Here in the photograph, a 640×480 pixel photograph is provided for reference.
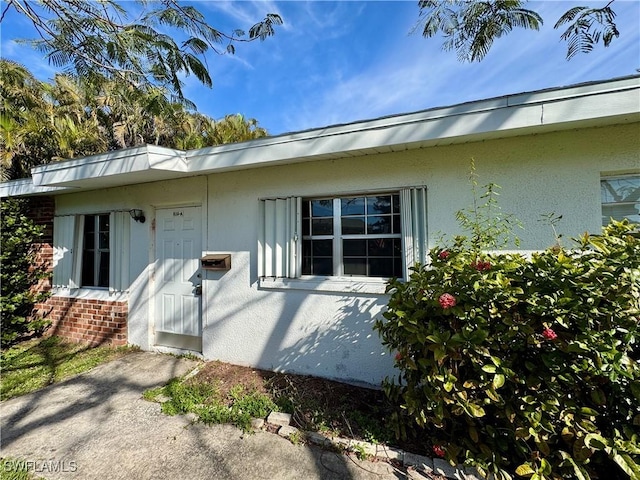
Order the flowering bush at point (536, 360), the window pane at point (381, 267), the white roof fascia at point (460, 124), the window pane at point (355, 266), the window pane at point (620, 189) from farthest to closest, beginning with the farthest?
the window pane at point (355, 266) → the window pane at point (381, 267) → the window pane at point (620, 189) → the white roof fascia at point (460, 124) → the flowering bush at point (536, 360)

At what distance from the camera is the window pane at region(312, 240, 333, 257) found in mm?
4082

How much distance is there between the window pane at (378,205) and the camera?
3793mm

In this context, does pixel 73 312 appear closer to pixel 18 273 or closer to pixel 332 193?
pixel 18 273

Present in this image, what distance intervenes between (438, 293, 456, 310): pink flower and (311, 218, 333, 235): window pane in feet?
6.48

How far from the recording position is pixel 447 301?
2.30m

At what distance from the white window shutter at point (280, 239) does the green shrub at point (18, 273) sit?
16.7 feet

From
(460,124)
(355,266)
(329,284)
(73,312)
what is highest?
(460,124)

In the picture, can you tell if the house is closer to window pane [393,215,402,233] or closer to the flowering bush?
window pane [393,215,402,233]

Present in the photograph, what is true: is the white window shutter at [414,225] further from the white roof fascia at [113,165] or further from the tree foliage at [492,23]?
the white roof fascia at [113,165]

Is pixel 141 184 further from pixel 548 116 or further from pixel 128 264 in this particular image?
pixel 548 116

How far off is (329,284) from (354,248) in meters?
0.57

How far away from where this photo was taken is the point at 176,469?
99.7 inches

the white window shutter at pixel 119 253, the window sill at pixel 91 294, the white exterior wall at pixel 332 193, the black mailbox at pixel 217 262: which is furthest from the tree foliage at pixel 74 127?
the black mailbox at pixel 217 262

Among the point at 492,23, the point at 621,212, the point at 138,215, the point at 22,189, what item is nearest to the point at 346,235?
the point at 621,212
